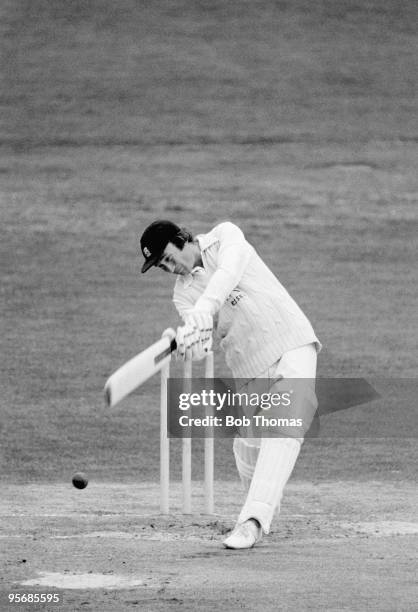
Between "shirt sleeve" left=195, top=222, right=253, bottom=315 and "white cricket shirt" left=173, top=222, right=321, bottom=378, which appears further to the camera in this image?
"white cricket shirt" left=173, top=222, right=321, bottom=378

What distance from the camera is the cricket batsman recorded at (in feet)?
18.9

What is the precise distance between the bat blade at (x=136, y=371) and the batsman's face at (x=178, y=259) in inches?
18.7

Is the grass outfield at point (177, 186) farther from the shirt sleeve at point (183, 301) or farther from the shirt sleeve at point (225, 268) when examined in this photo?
the shirt sleeve at point (225, 268)

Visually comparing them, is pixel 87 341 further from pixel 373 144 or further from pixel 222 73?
pixel 222 73

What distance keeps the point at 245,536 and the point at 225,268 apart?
1.22 meters

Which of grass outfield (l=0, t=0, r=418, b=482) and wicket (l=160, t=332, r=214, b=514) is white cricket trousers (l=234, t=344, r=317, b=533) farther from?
grass outfield (l=0, t=0, r=418, b=482)

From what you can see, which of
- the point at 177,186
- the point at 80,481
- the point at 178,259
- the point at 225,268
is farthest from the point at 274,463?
the point at 177,186

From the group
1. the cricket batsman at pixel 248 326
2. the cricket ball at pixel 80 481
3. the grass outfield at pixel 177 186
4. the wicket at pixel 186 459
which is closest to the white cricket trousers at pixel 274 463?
the cricket batsman at pixel 248 326

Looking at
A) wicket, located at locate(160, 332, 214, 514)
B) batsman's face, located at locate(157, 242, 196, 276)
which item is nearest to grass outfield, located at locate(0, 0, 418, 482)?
wicket, located at locate(160, 332, 214, 514)

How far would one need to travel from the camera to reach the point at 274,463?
577 cm

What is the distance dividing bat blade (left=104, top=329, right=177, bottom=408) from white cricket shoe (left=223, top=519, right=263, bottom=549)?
87 cm

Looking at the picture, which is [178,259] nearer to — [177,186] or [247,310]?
[247,310]

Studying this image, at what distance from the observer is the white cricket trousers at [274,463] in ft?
18.8

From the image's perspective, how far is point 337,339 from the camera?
14828mm
